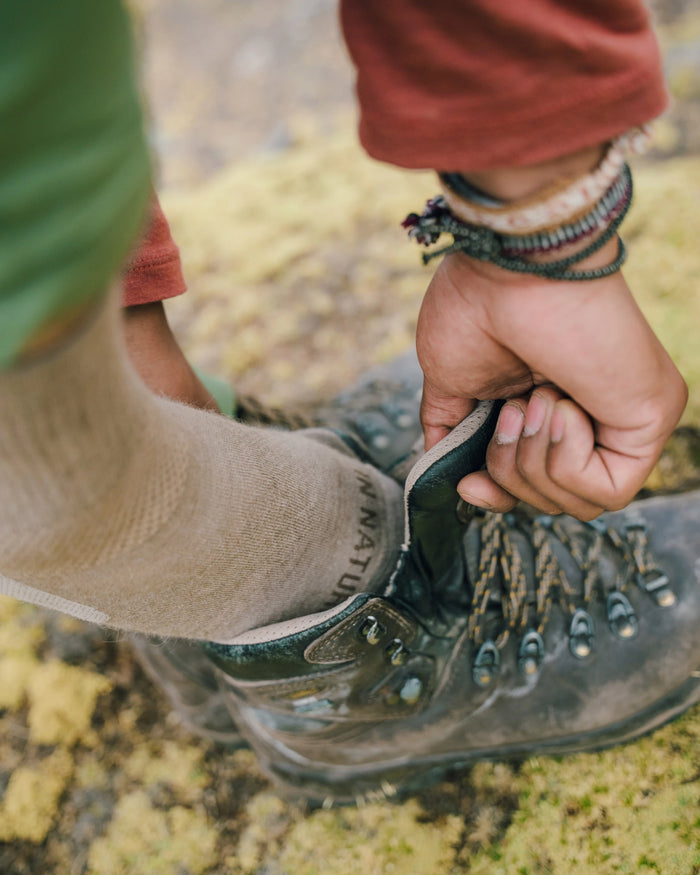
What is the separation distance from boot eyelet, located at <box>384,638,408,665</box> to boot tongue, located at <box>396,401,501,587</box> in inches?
3.8

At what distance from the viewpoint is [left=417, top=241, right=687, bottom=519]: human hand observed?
63 cm

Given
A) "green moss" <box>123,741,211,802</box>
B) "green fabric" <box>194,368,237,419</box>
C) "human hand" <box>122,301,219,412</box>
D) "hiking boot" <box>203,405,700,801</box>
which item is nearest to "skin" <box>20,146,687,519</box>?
"hiking boot" <box>203,405,700,801</box>

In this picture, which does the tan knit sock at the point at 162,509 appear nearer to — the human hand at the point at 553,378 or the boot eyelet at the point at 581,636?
the human hand at the point at 553,378

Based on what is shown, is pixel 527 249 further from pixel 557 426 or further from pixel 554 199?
pixel 557 426

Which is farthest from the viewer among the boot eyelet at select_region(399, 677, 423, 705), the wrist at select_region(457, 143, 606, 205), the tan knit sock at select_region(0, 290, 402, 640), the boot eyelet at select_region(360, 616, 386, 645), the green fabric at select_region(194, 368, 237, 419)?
the green fabric at select_region(194, 368, 237, 419)

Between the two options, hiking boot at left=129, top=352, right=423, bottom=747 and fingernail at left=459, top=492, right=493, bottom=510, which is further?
hiking boot at left=129, top=352, right=423, bottom=747

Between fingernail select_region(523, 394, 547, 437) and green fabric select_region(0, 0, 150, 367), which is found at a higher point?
green fabric select_region(0, 0, 150, 367)

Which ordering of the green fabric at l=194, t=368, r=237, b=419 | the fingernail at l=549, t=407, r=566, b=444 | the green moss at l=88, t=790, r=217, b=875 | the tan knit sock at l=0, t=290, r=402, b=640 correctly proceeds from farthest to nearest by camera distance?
the green fabric at l=194, t=368, r=237, b=419 → the green moss at l=88, t=790, r=217, b=875 → the fingernail at l=549, t=407, r=566, b=444 → the tan knit sock at l=0, t=290, r=402, b=640

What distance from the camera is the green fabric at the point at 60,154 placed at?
305 mm

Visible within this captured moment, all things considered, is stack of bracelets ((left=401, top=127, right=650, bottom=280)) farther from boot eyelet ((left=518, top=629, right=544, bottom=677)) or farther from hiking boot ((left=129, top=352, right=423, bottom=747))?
boot eyelet ((left=518, top=629, right=544, bottom=677))

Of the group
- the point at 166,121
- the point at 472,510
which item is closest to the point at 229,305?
the point at 472,510

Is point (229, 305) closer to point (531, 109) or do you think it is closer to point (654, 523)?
point (654, 523)

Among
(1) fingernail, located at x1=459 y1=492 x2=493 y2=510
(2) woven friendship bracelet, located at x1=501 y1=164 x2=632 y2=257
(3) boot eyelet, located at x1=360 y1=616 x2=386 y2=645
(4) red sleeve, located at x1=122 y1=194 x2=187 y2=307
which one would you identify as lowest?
(3) boot eyelet, located at x1=360 y1=616 x2=386 y2=645

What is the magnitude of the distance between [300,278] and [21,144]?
179 cm
